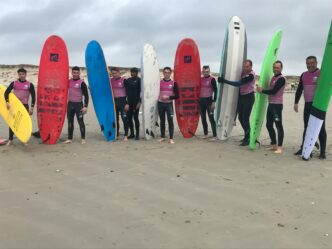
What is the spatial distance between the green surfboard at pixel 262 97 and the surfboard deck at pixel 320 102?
0.85 metres

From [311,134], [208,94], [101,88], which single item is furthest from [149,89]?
[311,134]

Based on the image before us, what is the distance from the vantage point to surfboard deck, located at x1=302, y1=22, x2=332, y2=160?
16.9ft

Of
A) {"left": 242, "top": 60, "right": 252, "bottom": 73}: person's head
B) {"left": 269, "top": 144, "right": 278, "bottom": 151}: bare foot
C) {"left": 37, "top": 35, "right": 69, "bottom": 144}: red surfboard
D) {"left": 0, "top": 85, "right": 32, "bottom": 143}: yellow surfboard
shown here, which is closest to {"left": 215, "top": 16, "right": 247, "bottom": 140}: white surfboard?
{"left": 242, "top": 60, "right": 252, "bottom": 73}: person's head

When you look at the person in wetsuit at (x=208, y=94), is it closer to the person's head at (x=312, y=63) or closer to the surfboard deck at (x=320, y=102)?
the person's head at (x=312, y=63)

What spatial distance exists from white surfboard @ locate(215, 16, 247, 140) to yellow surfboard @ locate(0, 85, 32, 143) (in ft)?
10.1

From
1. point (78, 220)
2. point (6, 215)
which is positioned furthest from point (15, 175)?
point (78, 220)

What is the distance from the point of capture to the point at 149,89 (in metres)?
6.70

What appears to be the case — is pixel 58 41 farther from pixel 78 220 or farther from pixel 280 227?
pixel 280 227

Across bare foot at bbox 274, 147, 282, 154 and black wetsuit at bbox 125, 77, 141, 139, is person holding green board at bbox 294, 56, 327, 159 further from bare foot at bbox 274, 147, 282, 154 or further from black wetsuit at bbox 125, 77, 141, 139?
black wetsuit at bbox 125, 77, 141, 139

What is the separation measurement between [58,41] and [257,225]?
4.94 m

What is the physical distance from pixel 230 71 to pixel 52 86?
2.98m

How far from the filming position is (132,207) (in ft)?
11.3

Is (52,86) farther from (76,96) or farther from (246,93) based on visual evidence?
(246,93)

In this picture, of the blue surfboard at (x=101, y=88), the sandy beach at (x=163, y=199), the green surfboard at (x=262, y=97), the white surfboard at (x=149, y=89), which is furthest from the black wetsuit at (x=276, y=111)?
the blue surfboard at (x=101, y=88)
